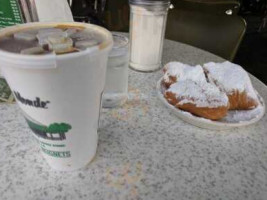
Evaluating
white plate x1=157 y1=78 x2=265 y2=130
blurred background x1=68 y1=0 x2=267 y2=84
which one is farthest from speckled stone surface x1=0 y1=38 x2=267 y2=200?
blurred background x1=68 y1=0 x2=267 y2=84

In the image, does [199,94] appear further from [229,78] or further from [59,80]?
[59,80]

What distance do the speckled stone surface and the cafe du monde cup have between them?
Answer: 39mm

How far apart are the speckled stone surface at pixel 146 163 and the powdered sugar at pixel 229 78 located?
8 cm

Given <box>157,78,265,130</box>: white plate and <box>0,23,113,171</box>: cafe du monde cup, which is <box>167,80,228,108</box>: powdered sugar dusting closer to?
<box>157,78,265,130</box>: white plate

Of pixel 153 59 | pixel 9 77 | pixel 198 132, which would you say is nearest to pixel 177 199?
pixel 198 132

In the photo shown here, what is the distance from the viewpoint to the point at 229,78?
521 millimetres

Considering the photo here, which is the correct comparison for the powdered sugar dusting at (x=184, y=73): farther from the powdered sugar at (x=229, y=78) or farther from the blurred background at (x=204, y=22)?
the blurred background at (x=204, y=22)

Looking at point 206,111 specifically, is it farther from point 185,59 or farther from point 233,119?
point 185,59

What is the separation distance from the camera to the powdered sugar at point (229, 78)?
501mm

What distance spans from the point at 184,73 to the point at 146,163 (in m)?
0.24

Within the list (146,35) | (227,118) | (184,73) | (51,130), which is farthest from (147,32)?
(51,130)

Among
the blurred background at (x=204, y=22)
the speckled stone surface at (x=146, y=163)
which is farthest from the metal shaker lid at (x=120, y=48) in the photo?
the blurred background at (x=204, y=22)

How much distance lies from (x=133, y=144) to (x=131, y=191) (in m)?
0.09

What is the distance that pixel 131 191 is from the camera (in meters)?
0.34
